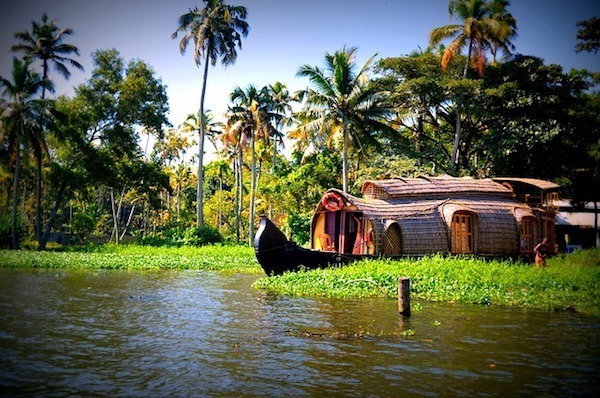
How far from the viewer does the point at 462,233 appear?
Result: 62.5 ft

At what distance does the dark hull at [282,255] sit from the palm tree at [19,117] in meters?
19.5

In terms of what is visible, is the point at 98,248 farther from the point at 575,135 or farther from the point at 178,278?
the point at 575,135

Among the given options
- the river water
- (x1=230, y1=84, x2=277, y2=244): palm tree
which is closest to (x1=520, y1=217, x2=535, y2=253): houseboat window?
the river water

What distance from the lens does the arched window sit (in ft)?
65.9

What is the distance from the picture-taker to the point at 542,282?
13883mm

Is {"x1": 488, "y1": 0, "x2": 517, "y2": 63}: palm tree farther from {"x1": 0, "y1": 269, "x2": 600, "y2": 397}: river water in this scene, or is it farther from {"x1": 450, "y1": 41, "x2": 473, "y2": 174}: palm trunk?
{"x1": 0, "y1": 269, "x2": 600, "y2": 397}: river water

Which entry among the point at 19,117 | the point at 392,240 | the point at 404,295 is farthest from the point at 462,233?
the point at 19,117

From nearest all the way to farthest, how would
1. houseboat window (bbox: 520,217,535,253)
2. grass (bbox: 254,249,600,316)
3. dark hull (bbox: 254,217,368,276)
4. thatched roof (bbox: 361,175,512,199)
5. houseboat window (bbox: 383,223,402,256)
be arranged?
grass (bbox: 254,249,600,316) < dark hull (bbox: 254,217,368,276) < houseboat window (bbox: 383,223,402,256) < thatched roof (bbox: 361,175,512,199) < houseboat window (bbox: 520,217,535,253)

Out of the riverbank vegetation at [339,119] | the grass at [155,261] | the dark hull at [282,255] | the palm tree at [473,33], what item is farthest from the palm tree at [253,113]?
the dark hull at [282,255]

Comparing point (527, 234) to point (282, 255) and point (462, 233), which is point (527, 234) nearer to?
point (462, 233)

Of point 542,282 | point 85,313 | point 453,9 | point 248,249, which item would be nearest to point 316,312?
point 85,313

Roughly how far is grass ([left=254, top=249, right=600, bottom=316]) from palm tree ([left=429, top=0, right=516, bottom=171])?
1302cm

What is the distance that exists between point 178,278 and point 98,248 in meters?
14.9

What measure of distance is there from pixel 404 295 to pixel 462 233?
8.76 metres
